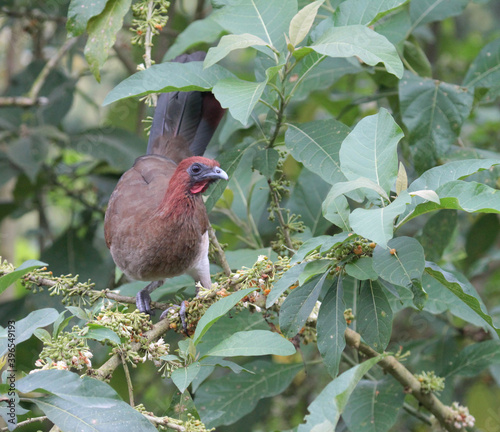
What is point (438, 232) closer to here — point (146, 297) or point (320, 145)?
point (320, 145)

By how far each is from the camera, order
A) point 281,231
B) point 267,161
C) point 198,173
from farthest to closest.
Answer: point 198,173, point 281,231, point 267,161

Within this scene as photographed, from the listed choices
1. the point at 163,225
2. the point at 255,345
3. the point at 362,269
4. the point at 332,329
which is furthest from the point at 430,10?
the point at 255,345

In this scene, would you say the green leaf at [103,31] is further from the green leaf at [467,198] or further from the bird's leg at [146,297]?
the green leaf at [467,198]

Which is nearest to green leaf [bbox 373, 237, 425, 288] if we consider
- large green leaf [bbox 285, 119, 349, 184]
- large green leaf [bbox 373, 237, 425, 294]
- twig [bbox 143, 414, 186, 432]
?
large green leaf [bbox 373, 237, 425, 294]

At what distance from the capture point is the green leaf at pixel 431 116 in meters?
2.65

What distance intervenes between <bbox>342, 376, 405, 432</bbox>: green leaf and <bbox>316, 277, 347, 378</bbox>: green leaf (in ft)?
2.40

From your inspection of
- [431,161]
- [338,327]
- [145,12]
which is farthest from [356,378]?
[145,12]

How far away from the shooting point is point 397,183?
193 cm

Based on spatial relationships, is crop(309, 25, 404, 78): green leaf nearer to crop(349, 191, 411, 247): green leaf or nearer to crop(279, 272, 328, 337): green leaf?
crop(349, 191, 411, 247): green leaf

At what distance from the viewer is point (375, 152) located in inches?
73.2

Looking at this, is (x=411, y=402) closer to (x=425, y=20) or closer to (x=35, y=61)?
(x=425, y=20)

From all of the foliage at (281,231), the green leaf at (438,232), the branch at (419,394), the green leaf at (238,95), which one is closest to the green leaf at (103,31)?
the foliage at (281,231)

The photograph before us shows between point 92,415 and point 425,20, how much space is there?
255 cm

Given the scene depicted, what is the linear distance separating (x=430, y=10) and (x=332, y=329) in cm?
198
